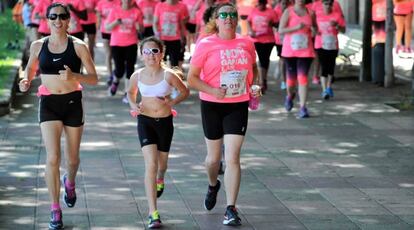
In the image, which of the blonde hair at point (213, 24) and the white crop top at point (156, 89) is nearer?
the white crop top at point (156, 89)

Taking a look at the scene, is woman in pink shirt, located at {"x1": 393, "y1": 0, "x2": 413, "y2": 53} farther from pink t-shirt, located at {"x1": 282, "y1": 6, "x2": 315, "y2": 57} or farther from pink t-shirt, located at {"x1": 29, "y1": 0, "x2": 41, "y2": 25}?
pink t-shirt, located at {"x1": 282, "y1": 6, "x2": 315, "y2": 57}

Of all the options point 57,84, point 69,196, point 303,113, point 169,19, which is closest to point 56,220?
point 69,196

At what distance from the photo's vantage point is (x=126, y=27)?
18.3m

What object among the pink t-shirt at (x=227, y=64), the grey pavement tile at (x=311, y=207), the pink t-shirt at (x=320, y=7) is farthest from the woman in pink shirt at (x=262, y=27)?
the pink t-shirt at (x=227, y=64)

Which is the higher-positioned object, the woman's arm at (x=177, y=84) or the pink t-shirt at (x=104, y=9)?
the woman's arm at (x=177, y=84)

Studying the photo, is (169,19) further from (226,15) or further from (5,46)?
(226,15)

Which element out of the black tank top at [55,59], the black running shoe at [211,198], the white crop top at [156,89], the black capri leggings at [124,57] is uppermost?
the black tank top at [55,59]

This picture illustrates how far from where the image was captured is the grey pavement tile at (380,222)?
9.34 m

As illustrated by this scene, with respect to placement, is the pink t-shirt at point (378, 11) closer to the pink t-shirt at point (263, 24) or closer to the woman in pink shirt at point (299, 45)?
the pink t-shirt at point (263, 24)

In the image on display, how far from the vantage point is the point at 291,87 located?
16938 mm

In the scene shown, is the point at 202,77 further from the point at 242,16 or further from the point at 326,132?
the point at 242,16

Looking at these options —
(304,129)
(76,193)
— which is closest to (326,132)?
(304,129)

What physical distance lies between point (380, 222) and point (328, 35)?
9.24 m

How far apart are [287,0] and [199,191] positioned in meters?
9.84
